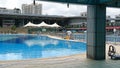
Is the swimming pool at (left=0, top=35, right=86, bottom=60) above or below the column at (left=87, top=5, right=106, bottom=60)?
below

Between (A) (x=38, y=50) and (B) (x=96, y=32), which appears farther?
(A) (x=38, y=50)

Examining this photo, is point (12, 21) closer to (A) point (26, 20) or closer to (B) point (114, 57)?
(A) point (26, 20)

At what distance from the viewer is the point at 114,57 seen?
1318 cm

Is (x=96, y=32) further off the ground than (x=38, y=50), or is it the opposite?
(x=96, y=32)

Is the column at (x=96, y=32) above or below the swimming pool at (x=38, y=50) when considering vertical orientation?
above

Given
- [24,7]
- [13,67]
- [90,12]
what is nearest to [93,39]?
[90,12]

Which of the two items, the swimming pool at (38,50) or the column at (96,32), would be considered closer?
the column at (96,32)

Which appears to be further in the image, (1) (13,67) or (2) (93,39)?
(2) (93,39)

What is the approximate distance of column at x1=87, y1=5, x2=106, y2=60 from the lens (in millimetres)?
13062

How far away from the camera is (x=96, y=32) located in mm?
13078

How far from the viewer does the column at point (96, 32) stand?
13062 mm

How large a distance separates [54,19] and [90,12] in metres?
71.8

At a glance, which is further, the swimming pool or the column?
the swimming pool

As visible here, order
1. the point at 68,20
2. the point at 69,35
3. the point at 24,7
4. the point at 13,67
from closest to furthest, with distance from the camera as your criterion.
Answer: the point at 13,67 → the point at 69,35 → the point at 68,20 → the point at 24,7
